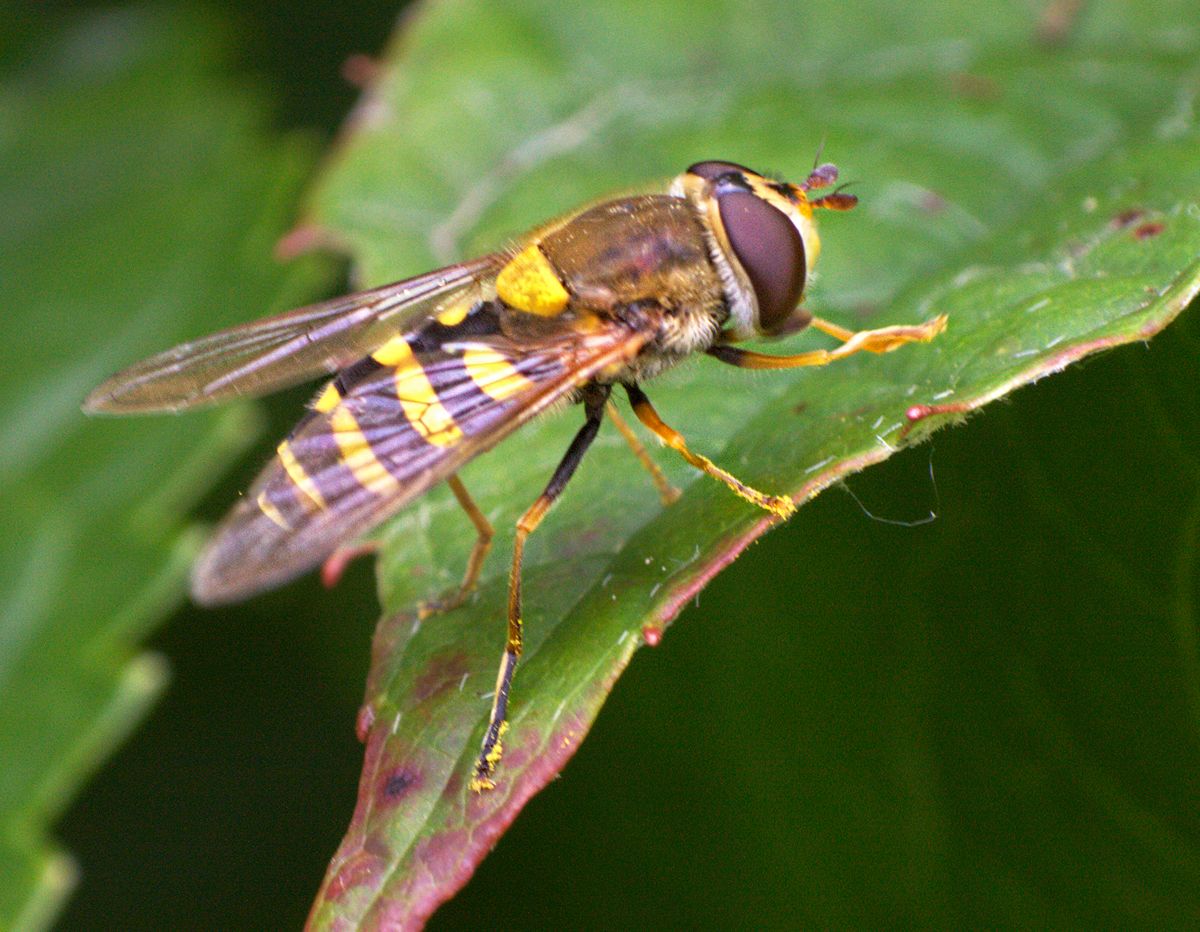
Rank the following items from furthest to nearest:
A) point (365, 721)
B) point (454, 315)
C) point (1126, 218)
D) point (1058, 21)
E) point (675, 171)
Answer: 1. point (1058, 21)
2. point (675, 171)
3. point (454, 315)
4. point (1126, 218)
5. point (365, 721)

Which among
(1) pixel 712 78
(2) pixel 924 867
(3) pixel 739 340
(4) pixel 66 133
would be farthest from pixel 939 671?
(4) pixel 66 133

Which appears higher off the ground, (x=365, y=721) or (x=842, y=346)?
(x=842, y=346)

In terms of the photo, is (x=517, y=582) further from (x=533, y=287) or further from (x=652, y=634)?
(x=533, y=287)

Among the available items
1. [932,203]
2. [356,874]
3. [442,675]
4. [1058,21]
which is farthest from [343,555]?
[1058,21]

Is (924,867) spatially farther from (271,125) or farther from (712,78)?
(271,125)

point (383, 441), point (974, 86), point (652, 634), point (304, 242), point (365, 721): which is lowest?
point (652, 634)

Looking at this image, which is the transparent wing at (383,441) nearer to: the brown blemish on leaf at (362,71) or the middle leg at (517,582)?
the middle leg at (517,582)

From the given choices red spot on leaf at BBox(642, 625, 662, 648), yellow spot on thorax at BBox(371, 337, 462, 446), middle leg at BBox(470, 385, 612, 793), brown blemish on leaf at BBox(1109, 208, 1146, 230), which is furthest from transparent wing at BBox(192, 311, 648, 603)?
brown blemish on leaf at BBox(1109, 208, 1146, 230)
